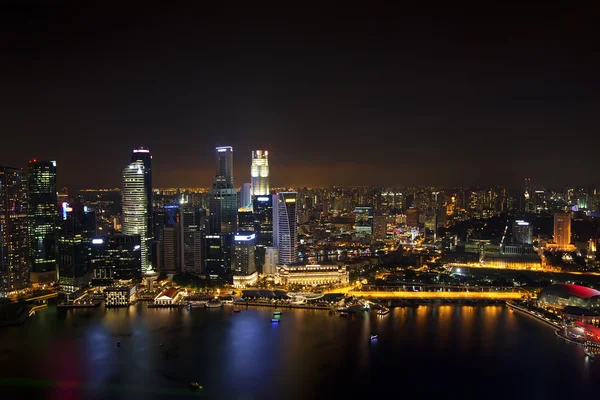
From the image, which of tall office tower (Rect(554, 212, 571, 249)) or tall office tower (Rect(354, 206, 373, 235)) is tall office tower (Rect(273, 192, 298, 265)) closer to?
tall office tower (Rect(354, 206, 373, 235))

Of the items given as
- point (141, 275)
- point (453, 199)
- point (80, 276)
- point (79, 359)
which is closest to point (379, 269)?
point (141, 275)

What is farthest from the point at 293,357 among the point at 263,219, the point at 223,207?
the point at 223,207

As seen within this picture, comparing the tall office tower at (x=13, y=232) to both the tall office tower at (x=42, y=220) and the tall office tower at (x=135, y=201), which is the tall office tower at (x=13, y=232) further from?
the tall office tower at (x=135, y=201)

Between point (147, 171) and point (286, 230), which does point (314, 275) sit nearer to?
point (286, 230)

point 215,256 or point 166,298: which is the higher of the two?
point 215,256

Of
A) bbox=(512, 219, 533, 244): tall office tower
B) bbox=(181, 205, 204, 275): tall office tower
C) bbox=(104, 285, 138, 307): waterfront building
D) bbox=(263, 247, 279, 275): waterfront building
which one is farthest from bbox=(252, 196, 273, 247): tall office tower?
bbox=(512, 219, 533, 244): tall office tower

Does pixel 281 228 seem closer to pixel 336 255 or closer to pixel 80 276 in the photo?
pixel 336 255

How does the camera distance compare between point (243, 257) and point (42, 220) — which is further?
point (42, 220)
